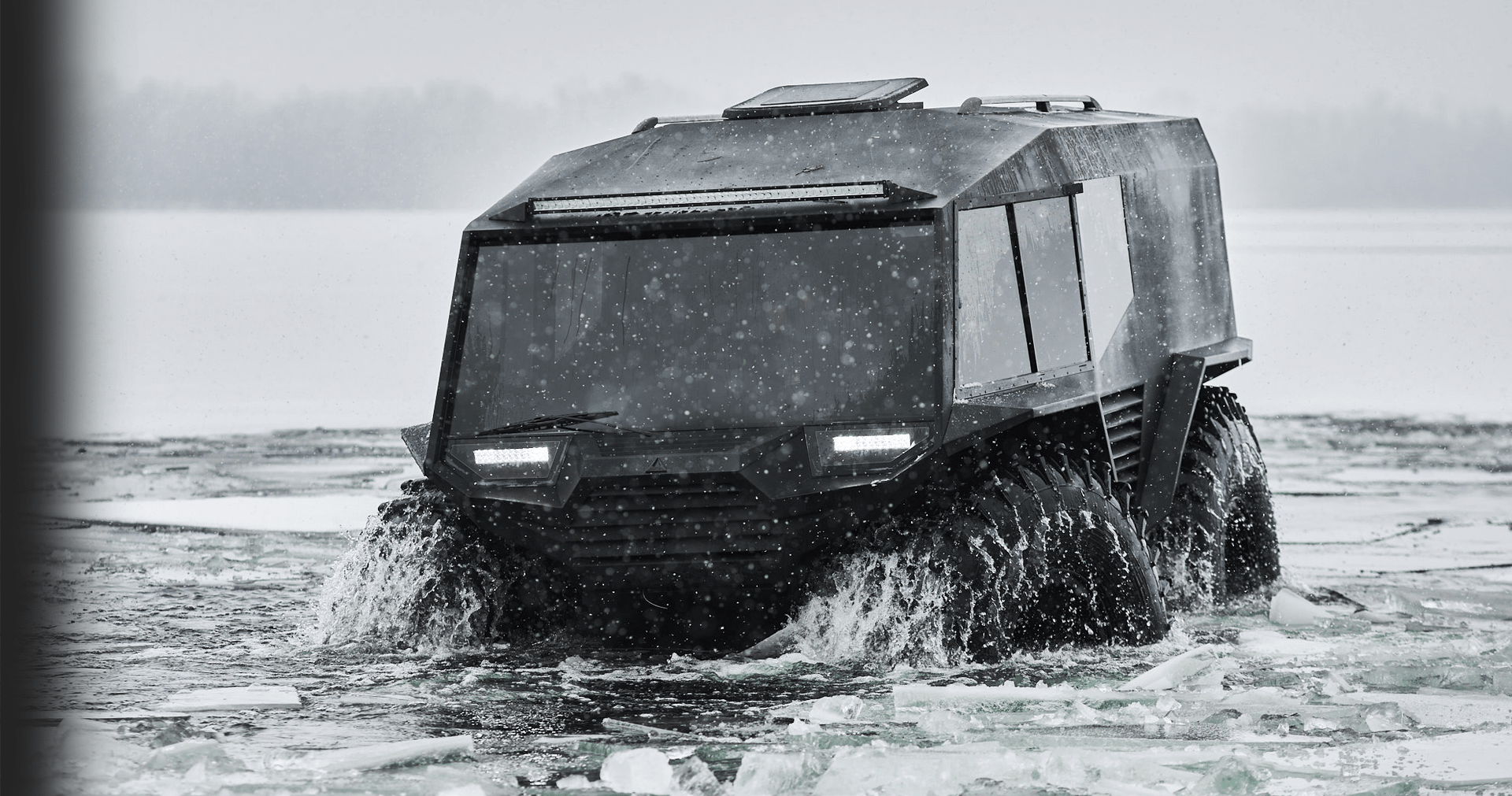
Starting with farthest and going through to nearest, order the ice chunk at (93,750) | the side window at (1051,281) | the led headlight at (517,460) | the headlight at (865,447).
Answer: the side window at (1051,281)
the led headlight at (517,460)
the headlight at (865,447)
the ice chunk at (93,750)

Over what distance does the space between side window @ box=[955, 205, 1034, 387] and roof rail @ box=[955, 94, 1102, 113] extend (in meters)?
1.10

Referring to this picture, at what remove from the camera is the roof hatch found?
30.1 ft

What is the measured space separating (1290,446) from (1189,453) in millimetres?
8024

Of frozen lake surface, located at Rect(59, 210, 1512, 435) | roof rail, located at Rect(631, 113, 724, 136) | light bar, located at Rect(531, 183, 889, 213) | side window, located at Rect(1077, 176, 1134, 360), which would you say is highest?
roof rail, located at Rect(631, 113, 724, 136)

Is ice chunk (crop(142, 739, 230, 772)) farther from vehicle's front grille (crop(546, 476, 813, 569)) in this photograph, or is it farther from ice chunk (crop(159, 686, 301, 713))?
vehicle's front grille (crop(546, 476, 813, 569))

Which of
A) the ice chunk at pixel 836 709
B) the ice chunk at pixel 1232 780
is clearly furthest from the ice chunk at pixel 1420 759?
A: the ice chunk at pixel 836 709

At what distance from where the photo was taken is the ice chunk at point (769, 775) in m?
6.12

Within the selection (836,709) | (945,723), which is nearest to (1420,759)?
(945,723)

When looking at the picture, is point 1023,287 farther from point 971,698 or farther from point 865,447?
point 971,698

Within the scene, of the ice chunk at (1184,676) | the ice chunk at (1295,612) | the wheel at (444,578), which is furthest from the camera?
the ice chunk at (1295,612)

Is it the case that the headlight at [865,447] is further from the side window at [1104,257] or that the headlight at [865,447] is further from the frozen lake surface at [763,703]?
the side window at [1104,257]

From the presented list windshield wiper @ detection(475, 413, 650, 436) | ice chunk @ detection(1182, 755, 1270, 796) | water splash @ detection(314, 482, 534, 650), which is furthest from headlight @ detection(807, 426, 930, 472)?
ice chunk @ detection(1182, 755, 1270, 796)

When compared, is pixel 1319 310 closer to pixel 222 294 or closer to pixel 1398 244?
pixel 222 294

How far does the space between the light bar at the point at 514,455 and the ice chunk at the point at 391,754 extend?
158 centimetres
